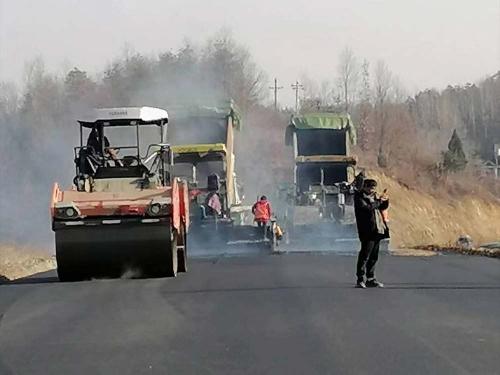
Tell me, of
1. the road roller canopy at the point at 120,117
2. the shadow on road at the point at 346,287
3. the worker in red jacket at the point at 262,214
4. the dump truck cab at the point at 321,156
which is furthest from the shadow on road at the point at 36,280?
the dump truck cab at the point at 321,156

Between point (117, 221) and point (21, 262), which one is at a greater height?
point (117, 221)

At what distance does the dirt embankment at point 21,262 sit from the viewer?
2166cm

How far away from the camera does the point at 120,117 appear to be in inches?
749

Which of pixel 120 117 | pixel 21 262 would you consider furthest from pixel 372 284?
pixel 21 262

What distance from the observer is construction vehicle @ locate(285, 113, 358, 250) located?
31.7 m

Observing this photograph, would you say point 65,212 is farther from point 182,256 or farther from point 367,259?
point 367,259

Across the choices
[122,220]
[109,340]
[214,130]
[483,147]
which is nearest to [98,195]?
[122,220]

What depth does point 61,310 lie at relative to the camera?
43.0 ft

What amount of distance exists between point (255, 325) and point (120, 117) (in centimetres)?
885

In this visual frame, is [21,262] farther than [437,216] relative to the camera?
No

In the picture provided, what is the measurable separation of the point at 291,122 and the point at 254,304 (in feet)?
69.9

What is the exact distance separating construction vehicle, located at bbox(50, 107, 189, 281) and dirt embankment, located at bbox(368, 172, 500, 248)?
30.2 meters

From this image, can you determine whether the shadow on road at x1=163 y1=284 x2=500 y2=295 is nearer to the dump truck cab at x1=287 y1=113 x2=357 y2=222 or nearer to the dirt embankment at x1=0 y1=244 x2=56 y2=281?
the dirt embankment at x1=0 y1=244 x2=56 y2=281

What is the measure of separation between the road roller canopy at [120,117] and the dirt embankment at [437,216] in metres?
29.2
